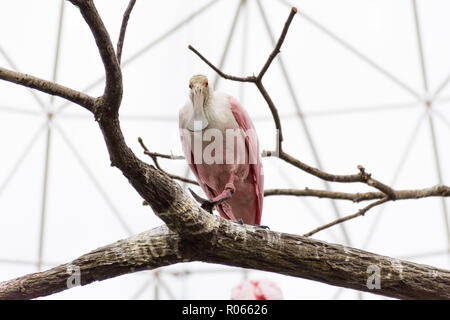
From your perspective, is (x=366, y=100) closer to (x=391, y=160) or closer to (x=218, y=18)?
(x=391, y=160)

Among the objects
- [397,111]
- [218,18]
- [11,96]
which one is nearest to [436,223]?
[397,111]

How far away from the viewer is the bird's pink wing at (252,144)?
14.0 feet

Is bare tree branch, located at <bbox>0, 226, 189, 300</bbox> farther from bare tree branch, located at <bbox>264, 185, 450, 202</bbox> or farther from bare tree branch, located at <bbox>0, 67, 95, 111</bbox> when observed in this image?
bare tree branch, located at <bbox>264, 185, 450, 202</bbox>

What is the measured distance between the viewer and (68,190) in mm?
7359

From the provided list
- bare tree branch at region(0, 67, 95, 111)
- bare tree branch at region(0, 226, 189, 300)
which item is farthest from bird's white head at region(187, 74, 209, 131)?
bare tree branch at region(0, 67, 95, 111)

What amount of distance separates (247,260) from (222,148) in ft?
3.57

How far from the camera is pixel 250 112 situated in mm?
7250

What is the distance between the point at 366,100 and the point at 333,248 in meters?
4.06

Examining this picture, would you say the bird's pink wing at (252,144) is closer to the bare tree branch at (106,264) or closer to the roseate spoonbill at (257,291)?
the bare tree branch at (106,264)

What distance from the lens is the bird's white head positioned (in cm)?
388

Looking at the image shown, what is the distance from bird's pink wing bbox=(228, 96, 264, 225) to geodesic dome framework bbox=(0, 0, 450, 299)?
2.51 m

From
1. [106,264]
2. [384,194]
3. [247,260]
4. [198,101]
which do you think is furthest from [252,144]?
[106,264]
